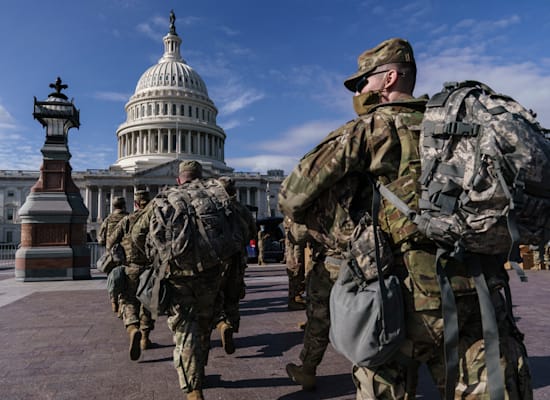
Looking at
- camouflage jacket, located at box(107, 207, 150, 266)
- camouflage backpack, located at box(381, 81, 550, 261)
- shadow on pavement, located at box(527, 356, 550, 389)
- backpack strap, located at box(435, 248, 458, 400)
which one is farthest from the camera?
camouflage jacket, located at box(107, 207, 150, 266)

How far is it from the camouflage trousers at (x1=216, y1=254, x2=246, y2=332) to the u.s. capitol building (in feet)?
227

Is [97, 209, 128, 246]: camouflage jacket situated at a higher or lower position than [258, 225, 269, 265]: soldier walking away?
higher

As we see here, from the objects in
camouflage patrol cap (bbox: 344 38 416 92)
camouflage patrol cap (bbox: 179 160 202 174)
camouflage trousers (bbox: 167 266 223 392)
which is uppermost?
camouflage patrol cap (bbox: 344 38 416 92)

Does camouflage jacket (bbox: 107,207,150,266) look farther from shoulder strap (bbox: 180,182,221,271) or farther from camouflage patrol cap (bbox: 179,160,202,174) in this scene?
shoulder strap (bbox: 180,182,221,271)

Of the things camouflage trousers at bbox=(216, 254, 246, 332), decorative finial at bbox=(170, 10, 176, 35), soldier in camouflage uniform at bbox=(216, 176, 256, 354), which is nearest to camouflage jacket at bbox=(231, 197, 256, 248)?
soldier in camouflage uniform at bbox=(216, 176, 256, 354)

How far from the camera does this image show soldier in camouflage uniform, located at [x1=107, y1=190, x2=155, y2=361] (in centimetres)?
511

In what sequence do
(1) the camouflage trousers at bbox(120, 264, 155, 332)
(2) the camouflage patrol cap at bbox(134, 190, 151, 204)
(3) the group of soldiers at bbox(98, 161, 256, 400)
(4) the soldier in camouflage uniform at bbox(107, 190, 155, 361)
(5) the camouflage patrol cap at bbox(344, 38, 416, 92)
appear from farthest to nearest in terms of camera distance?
1. (2) the camouflage patrol cap at bbox(134, 190, 151, 204)
2. (1) the camouflage trousers at bbox(120, 264, 155, 332)
3. (4) the soldier in camouflage uniform at bbox(107, 190, 155, 361)
4. (3) the group of soldiers at bbox(98, 161, 256, 400)
5. (5) the camouflage patrol cap at bbox(344, 38, 416, 92)

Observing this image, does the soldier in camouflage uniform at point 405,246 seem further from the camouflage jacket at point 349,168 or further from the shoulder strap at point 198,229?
the shoulder strap at point 198,229

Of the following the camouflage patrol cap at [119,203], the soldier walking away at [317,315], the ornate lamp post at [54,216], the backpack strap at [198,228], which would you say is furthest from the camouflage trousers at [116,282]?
the ornate lamp post at [54,216]

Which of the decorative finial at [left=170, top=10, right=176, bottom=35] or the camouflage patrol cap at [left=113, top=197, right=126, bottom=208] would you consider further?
the decorative finial at [left=170, top=10, right=176, bottom=35]

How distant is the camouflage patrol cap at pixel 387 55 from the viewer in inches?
92.5

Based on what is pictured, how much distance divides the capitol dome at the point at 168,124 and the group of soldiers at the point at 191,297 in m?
70.1

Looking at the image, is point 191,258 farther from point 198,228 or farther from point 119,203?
point 119,203

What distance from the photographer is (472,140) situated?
1.90 m
